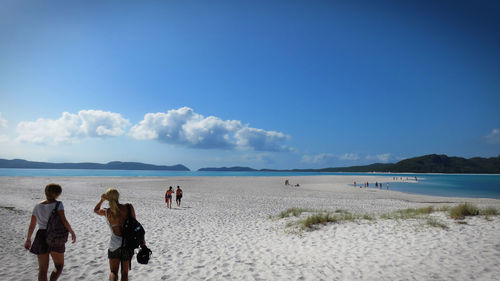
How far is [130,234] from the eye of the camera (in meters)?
3.73

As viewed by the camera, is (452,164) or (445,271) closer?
(445,271)

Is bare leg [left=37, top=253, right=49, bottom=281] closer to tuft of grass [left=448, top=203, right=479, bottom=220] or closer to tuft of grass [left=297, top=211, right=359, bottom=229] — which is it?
tuft of grass [left=297, top=211, right=359, bottom=229]

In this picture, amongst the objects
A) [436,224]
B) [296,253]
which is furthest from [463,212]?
[296,253]

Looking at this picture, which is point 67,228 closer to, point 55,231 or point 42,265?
point 55,231

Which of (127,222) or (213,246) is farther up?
(127,222)

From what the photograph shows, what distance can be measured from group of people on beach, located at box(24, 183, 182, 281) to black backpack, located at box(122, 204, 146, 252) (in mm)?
58

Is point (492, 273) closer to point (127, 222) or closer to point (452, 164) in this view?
point (127, 222)

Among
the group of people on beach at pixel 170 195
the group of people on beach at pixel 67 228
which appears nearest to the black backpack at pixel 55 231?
the group of people on beach at pixel 67 228

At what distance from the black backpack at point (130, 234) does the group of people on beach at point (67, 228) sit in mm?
58

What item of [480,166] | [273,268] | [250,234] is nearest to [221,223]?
[250,234]

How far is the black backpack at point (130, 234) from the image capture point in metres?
3.71

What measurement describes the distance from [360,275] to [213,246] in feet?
14.6

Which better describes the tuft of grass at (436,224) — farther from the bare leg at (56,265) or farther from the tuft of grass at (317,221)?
the bare leg at (56,265)

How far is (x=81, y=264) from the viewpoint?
6.27 metres
